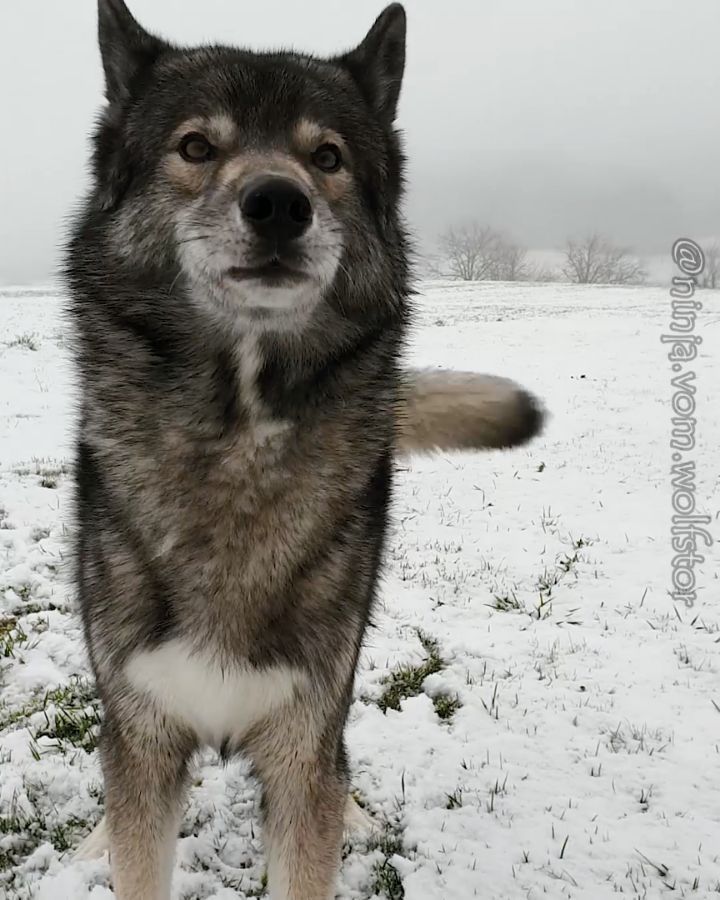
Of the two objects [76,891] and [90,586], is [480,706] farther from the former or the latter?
[90,586]

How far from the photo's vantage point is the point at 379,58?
7.75ft

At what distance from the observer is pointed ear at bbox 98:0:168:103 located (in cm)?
208

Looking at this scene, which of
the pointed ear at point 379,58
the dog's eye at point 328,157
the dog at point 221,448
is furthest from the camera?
the pointed ear at point 379,58

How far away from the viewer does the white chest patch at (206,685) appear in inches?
74.3

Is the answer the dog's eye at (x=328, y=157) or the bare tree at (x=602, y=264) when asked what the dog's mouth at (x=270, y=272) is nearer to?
the dog's eye at (x=328, y=157)

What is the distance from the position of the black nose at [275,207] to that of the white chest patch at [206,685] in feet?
3.70

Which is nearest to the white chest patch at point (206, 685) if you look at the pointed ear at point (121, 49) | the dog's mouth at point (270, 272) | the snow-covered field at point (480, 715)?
the snow-covered field at point (480, 715)

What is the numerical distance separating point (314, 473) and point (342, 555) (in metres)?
0.26

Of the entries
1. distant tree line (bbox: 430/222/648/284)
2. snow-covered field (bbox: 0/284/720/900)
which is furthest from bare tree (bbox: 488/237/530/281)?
snow-covered field (bbox: 0/284/720/900)

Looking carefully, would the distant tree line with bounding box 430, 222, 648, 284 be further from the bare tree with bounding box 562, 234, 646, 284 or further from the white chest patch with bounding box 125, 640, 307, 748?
the white chest patch with bounding box 125, 640, 307, 748

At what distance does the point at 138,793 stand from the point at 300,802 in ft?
1.55

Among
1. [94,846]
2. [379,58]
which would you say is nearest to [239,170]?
[379,58]

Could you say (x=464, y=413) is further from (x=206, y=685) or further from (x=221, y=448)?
(x=206, y=685)

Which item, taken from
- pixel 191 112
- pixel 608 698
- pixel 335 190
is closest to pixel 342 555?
pixel 335 190
